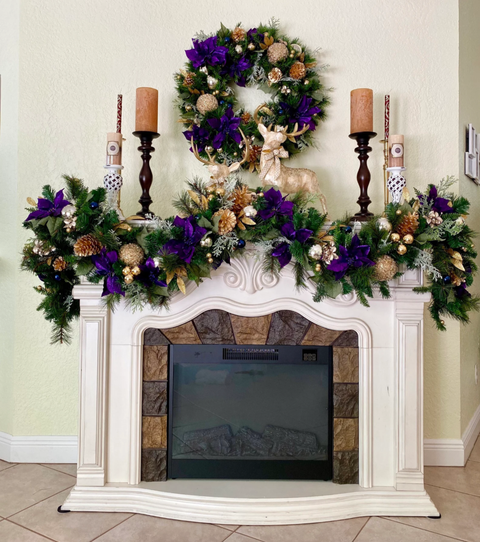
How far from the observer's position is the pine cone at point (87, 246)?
1.68 m

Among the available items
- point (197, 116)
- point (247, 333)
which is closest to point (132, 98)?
point (197, 116)

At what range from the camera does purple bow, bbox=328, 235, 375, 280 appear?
65.9 inches

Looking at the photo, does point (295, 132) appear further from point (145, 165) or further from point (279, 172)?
point (145, 165)

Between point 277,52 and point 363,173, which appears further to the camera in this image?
point 277,52

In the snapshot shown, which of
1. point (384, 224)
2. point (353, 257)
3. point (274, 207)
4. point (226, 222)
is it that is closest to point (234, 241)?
point (226, 222)

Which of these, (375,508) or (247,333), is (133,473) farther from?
(375,508)

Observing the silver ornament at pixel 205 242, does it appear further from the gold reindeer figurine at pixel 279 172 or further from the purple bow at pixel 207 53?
the purple bow at pixel 207 53

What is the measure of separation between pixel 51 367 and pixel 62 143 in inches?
43.0

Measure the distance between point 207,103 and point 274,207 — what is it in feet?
2.40

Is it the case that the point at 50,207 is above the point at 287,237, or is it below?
above

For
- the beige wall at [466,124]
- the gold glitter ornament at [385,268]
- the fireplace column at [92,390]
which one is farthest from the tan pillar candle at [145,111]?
the beige wall at [466,124]

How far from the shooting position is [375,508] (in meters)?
1.78

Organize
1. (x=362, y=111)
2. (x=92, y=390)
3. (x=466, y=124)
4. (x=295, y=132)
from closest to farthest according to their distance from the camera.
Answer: (x=92, y=390) → (x=362, y=111) → (x=295, y=132) → (x=466, y=124)

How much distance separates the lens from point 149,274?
1.73m
